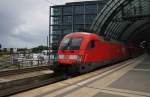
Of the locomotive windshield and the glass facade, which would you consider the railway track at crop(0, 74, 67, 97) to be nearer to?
the locomotive windshield

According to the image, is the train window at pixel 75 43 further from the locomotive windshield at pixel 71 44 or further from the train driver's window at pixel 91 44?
the train driver's window at pixel 91 44

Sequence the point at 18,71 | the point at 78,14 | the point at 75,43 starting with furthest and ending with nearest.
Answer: the point at 78,14
the point at 18,71
the point at 75,43

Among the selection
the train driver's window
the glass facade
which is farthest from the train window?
the glass facade

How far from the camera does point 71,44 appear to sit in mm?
15219

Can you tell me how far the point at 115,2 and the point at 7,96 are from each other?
75.7 feet

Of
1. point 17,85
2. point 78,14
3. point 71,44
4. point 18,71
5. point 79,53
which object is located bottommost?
point 17,85

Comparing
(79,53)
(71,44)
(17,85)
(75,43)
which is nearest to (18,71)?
(71,44)

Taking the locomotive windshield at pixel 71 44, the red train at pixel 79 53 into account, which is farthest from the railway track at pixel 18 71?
the locomotive windshield at pixel 71 44

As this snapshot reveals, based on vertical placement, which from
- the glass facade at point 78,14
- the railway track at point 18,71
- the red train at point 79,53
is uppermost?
the glass facade at point 78,14

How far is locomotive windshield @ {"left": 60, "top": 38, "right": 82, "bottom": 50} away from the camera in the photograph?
14.9 metres

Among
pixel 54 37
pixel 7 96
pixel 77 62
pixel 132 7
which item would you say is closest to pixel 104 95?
pixel 7 96

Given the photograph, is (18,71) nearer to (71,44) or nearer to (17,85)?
(71,44)

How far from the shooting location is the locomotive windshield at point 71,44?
587 inches

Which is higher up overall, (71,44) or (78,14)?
(78,14)
